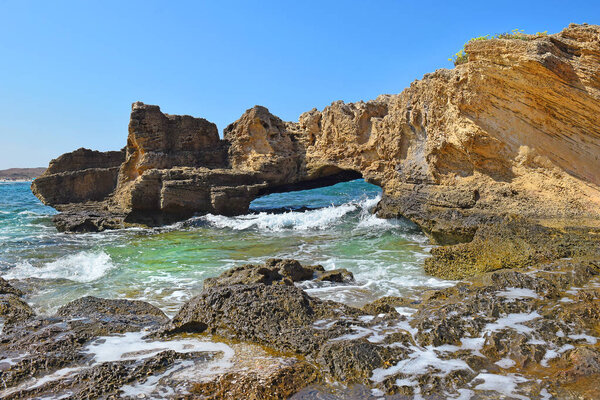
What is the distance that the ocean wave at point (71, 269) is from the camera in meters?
7.66

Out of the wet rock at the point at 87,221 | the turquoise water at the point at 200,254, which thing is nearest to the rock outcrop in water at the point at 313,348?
the turquoise water at the point at 200,254

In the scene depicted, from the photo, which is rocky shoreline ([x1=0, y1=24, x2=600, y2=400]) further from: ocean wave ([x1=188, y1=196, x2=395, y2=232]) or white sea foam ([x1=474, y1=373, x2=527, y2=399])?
ocean wave ([x1=188, y1=196, x2=395, y2=232])

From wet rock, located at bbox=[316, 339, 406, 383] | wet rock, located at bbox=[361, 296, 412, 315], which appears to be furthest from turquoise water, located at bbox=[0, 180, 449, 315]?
wet rock, located at bbox=[316, 339, 406, 383]

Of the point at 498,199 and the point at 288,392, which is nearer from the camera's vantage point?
the point at 288,392

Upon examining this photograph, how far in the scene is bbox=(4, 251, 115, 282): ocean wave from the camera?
301 inches

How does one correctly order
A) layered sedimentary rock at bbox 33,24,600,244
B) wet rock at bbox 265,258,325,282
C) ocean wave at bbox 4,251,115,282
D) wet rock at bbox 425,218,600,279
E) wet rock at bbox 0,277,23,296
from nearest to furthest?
wet rock at bbox 0,277,23,296 → wet rock at bbox 425,218,600,279 → wet rock at bbox 265,258,325,282 → ocean wave at bbox 4,251,115,282 → layered sedimentary rock at bbox 33,24,600,244

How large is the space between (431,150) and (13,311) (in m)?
9.28

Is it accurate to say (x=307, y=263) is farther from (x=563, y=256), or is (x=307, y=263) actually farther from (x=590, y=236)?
(x=590, y=236)

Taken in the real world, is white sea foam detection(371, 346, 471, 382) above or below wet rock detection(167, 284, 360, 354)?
below

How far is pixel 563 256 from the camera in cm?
628

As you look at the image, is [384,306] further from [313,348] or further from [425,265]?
[425,265]

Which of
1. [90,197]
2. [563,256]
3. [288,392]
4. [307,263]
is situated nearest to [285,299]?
[288,392]

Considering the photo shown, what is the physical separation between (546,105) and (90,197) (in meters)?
16.6

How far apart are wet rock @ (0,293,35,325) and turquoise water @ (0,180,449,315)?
607 mm
